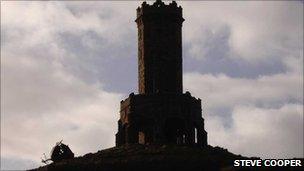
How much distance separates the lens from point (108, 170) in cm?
7375

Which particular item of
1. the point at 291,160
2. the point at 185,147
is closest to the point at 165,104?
the point at 185,147

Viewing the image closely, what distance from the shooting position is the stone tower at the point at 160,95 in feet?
277

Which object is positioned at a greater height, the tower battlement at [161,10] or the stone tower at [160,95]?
the tower battlement at [161,10]

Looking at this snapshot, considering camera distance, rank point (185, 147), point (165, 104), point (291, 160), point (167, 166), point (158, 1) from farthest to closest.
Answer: point (158, 1), point (165, 104), point (185, 147), point (167, 166), point (291, 160)

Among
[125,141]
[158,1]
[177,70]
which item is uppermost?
[158,1]

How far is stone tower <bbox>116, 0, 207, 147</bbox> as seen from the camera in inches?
3329

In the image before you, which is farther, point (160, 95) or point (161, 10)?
point (161, 10)

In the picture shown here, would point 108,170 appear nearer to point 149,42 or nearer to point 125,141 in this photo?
point 125,141

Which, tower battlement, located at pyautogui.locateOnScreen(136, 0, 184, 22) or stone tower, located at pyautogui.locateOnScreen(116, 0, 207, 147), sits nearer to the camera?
stone tower, located at pyautogui.locateOnScreen(116, 0, 207, 147)

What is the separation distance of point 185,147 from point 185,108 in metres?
7.91

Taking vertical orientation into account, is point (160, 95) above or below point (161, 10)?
below

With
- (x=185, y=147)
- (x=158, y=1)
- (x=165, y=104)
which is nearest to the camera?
(x=185, y=147)

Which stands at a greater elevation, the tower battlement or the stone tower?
the tower battlement

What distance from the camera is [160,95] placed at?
84.8m
